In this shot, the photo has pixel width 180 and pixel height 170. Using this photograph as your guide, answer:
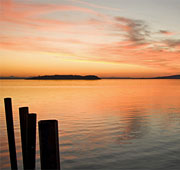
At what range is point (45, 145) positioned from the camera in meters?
4.68

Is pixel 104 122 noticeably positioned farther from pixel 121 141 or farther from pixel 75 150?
pixel 75 150

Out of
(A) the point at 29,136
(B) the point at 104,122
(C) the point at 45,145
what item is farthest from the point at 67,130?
(C) the point at 45,145

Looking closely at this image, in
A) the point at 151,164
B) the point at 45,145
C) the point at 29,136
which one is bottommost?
the point at 151,164

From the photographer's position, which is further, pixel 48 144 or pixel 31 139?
pixel 31 139

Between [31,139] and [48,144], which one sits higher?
[48,144]

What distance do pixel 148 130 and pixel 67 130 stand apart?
6051 mm

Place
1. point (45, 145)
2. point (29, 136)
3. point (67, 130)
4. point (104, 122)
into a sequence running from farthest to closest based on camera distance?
point (104, 122), point (67, 130), point (29, 136), point (45, 145)

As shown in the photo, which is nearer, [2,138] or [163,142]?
[163,142]

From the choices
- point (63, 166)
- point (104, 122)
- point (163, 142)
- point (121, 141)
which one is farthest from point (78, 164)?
point (104, 122)

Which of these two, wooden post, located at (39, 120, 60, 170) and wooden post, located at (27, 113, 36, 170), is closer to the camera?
wooden post, located at (39, 120, 60, 170)

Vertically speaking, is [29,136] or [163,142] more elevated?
[29,136]

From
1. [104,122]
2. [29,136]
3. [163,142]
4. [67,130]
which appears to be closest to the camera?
Answer: [29,136]

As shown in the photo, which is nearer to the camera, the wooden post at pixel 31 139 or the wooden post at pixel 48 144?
the wooden post at pixel 48 144

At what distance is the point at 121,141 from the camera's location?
45.0 feet
